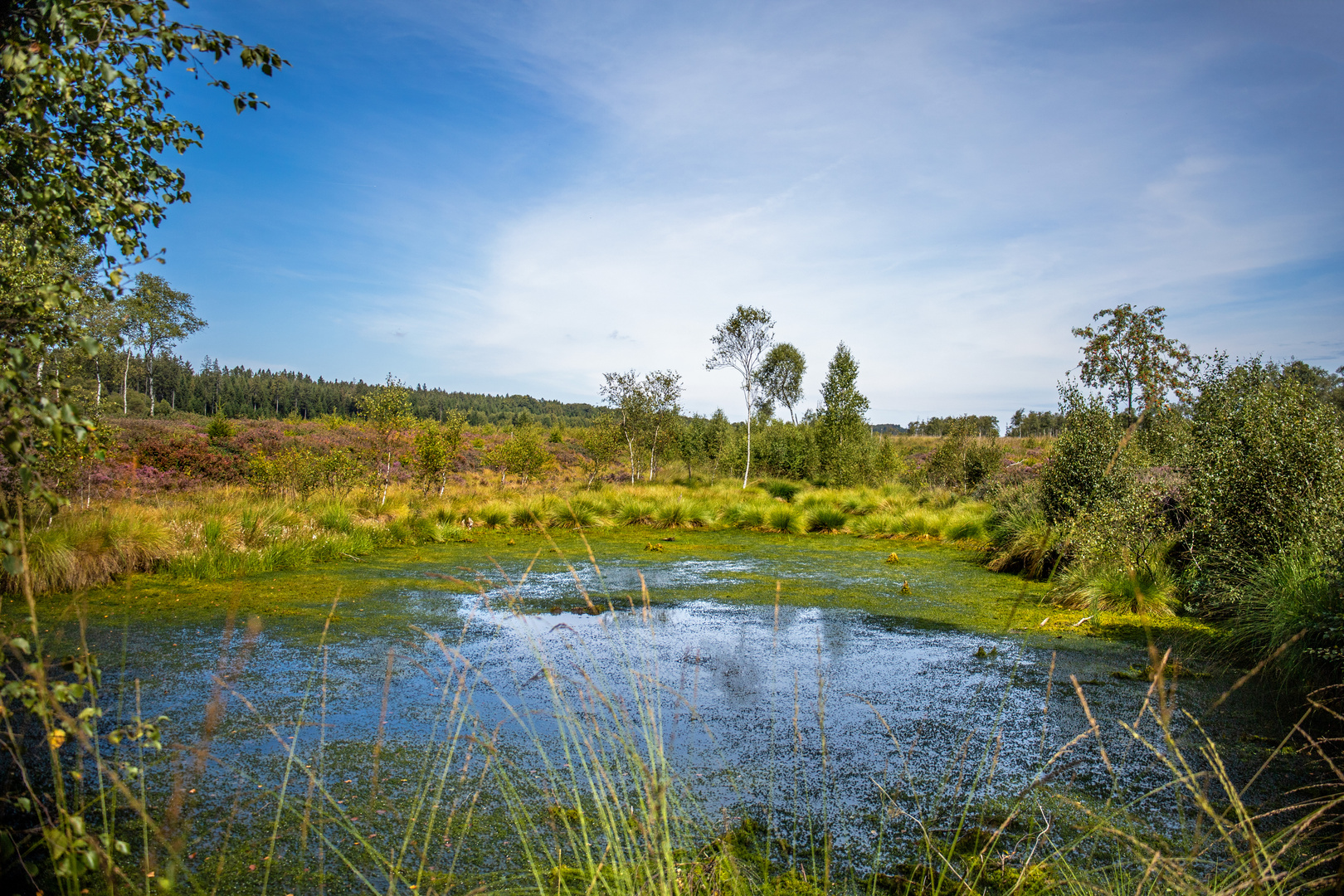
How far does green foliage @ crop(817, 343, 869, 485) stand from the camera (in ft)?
85.8

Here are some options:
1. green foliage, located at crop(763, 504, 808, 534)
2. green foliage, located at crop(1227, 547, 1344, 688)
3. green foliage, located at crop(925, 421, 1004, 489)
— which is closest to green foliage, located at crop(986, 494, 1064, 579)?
green foliage, located at crop(1227, 547, 1344, 688)

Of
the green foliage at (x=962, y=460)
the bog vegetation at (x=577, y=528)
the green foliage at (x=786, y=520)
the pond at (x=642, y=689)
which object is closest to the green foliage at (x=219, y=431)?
the bog vegetation at (x=577, y=528)

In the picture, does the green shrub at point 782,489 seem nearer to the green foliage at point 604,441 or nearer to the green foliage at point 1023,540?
the green foliage at point 604,441

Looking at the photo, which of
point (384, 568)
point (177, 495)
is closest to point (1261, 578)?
point (384, 568)

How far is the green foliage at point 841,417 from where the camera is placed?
85.8ft

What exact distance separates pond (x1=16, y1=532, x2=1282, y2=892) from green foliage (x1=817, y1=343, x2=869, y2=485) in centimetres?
1717

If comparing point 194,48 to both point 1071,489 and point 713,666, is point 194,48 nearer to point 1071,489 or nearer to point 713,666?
point 713,666

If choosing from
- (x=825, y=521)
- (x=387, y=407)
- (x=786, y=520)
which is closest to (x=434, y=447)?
(x=387, y=407)

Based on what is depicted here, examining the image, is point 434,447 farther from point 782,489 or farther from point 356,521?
point 782,489

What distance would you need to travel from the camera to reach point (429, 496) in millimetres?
16938

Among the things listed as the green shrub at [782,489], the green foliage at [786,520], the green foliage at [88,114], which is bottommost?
the green foliage at [786,520]

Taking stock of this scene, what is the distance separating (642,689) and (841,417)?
2342 centimetres

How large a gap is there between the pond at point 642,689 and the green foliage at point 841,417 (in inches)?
676

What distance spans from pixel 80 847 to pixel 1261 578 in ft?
24.9
